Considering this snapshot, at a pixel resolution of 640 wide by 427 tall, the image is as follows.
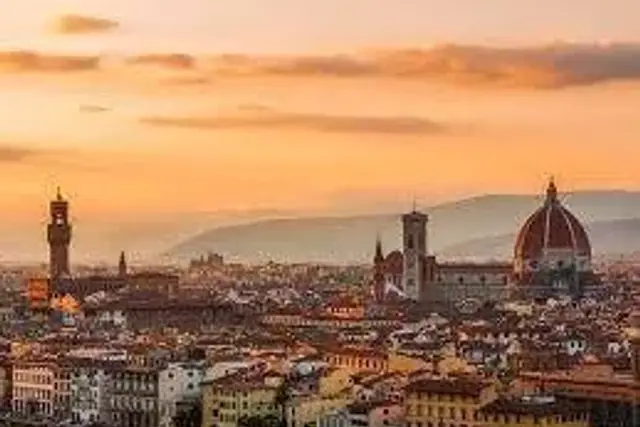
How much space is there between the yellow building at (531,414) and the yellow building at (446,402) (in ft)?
1.97

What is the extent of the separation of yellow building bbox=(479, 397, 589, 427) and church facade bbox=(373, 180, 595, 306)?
220 ft

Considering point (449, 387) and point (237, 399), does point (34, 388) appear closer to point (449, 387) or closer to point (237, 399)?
point (237, 399)

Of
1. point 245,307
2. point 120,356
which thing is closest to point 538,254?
point 245,307

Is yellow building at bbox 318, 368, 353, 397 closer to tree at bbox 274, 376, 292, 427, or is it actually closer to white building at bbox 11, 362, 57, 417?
tree at bbox 274, 376, 292, 427

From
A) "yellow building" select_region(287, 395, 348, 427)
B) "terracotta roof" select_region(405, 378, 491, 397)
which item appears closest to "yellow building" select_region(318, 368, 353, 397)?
"yellow building" select_region(287, 395, 348, 427)

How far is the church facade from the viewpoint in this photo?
124 metres

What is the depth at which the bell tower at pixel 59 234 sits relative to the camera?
465 ft

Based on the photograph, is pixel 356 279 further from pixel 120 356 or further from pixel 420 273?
pixel 120 356

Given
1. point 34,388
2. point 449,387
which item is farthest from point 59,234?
point 449,387

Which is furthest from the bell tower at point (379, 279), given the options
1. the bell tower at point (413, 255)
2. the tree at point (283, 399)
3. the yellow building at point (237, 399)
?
the tree at point (283, 399)

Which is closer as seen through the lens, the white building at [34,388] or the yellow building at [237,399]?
the yellow building at [237,399]

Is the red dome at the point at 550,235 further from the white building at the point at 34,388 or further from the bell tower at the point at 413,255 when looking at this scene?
the white building at the point at 34,388

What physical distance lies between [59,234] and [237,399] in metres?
85.4

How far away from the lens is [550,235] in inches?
4921
